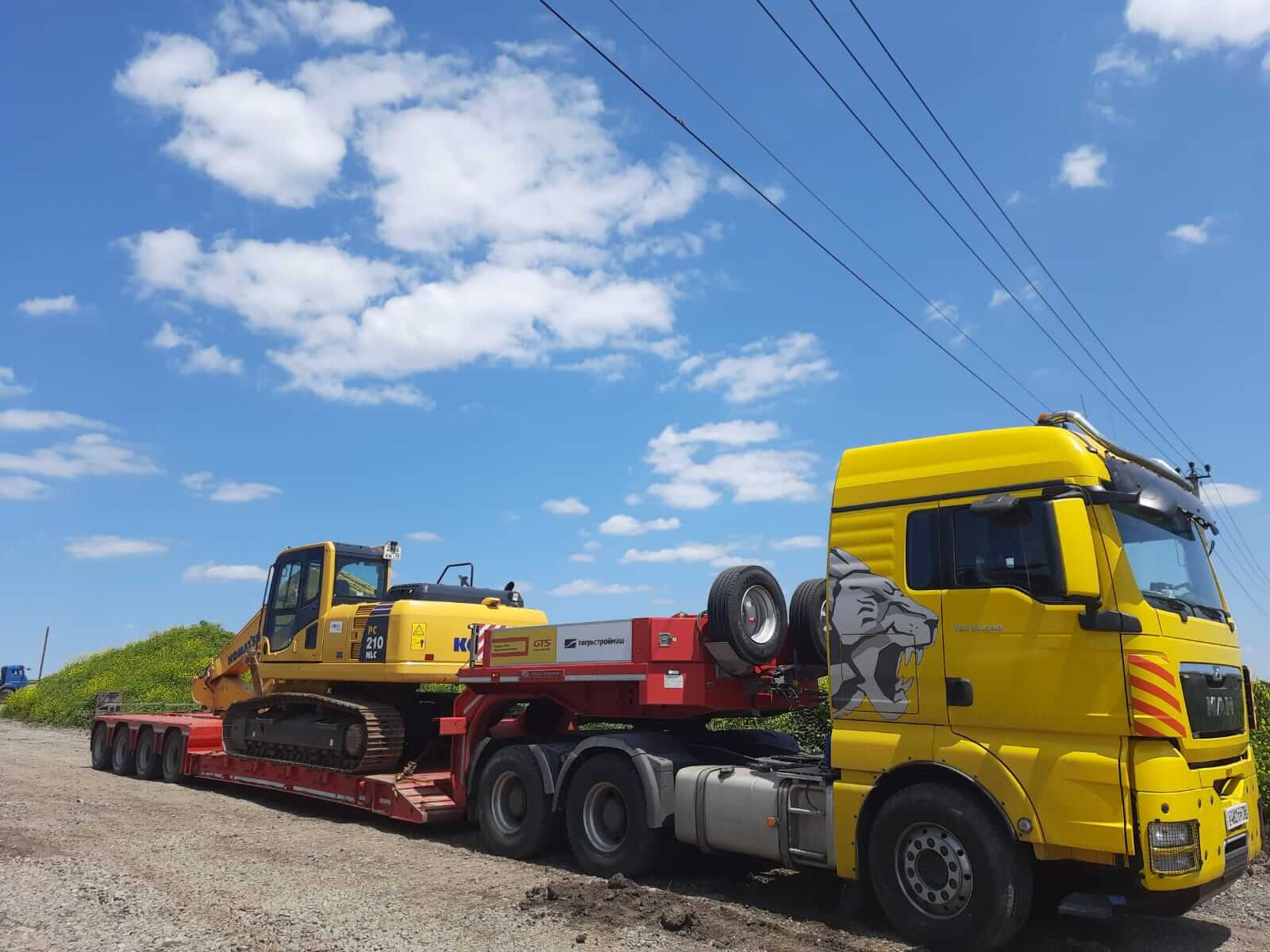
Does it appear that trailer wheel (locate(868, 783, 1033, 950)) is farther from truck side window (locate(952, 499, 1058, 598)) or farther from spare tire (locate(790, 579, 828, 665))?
spare tire (locate(790, 579, 828, 665))

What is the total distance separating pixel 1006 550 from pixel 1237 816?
2.29 meters

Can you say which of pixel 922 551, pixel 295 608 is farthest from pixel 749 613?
pixel 295 608

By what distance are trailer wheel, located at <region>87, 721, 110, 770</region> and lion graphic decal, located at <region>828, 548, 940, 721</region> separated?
15.2 meters

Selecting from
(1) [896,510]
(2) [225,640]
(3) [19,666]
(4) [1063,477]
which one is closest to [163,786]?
Result: (1) [896,510]

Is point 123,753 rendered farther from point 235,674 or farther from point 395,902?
point 395,902

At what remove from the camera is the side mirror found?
6.15 metres

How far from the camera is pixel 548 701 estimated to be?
426 inches

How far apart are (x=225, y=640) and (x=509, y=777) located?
83.6 ft

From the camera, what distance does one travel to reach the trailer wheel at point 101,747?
57.6ft

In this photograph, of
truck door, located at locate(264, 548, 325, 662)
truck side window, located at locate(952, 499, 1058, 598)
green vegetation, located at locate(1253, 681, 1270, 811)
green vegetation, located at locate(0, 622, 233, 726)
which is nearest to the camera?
truck side window, located at locate(952, 499, 1058, 598)

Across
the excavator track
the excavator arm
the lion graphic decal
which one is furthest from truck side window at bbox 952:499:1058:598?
the excavator arm

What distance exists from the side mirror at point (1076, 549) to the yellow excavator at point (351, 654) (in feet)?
23.5

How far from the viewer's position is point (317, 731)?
12.7m

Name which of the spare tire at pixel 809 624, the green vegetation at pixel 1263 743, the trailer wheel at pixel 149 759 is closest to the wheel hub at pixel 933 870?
the spare tire at pixel 809 624
